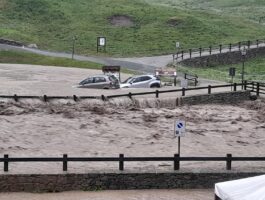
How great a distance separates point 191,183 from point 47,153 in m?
6.81

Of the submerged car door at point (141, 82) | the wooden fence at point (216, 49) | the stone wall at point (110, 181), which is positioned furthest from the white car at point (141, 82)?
the stone wall at point (110, 181)

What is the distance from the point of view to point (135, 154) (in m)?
24.4

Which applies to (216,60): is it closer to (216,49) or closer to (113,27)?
(216,49)

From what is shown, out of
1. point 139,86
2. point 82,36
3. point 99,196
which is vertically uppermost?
point 82,36

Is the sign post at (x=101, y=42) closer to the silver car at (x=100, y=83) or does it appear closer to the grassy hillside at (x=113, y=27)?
the grassy hillside at (x=113, y=27)

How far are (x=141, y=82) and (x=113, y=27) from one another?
126ft

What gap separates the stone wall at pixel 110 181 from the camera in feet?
59.7

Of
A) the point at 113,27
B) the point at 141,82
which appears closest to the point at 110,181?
the point at 141,82

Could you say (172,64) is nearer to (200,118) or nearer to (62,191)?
(200,118)

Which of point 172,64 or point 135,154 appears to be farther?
point 172,64

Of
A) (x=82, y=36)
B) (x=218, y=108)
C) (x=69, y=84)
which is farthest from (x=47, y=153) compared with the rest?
(x=82, y=36)

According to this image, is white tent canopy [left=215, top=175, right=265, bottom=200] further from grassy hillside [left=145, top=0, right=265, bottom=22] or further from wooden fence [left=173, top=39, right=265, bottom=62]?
grassy hillside [left=145, top=0, right=265, bottom=22]

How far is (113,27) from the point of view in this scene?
261 ft

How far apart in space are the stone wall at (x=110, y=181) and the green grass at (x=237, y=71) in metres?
31.5
